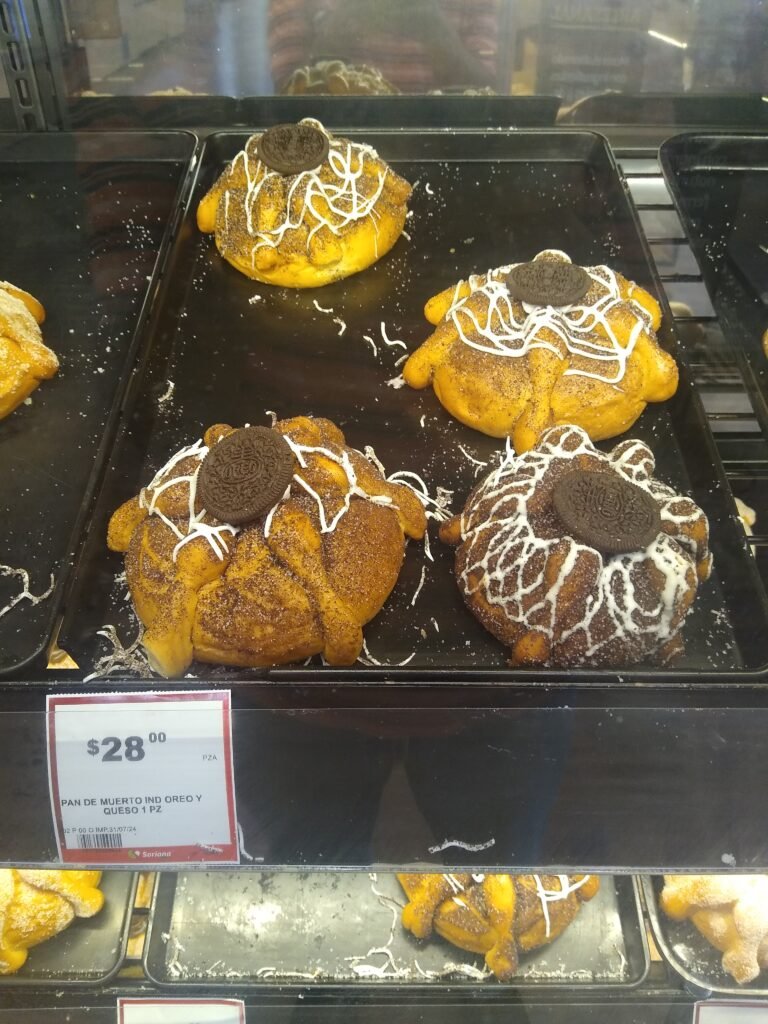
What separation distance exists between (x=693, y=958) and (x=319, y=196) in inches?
66.5

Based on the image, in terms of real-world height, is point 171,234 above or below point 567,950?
above

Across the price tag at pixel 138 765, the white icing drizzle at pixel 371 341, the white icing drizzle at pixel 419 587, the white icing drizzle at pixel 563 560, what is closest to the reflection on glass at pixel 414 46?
the white icing drizzle at pixel 371 341

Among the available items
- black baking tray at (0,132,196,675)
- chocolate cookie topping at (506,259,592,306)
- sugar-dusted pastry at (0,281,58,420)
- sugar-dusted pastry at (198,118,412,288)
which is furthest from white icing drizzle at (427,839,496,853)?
sugar-dusted pastry at (198,118,412,288)

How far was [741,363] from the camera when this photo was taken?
5.95ft

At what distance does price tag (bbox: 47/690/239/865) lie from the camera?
88 centimetres

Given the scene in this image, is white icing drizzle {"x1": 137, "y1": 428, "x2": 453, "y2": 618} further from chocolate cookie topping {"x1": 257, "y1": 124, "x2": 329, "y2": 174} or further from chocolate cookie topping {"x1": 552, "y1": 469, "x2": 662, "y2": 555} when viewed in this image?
chocolate cookie topping {"x1": 257, "y1": 124, "x2": 329, "y2": 174}

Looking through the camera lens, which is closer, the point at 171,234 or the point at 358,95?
the point at 171,234

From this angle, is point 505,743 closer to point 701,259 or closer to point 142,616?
point 142,616

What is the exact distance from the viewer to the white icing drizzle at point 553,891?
1.40 meters

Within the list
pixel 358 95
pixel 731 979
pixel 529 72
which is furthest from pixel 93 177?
pixel 731 979

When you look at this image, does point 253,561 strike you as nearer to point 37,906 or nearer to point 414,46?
point 37,906

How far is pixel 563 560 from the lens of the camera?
1.32 meters

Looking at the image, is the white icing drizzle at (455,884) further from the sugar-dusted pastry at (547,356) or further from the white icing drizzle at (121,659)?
the sugar-dusted pastry at (547,356)

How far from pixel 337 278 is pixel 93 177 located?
73 centimetres
